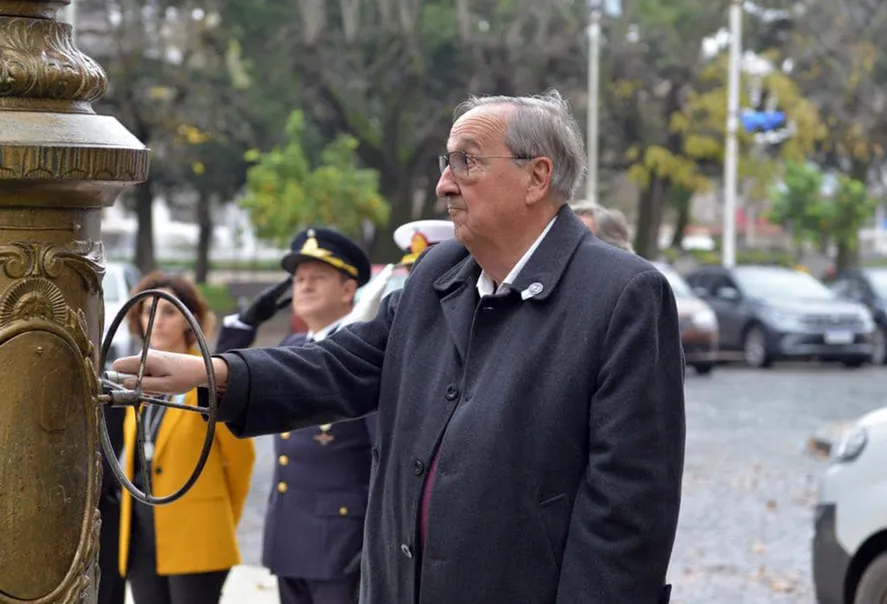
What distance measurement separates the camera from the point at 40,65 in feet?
9.98

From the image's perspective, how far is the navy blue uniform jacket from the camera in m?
5.05

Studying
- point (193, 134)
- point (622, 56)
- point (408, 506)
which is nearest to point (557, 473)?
point (408, 506)

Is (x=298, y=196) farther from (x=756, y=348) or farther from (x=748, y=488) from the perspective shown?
(x=748, y=488)

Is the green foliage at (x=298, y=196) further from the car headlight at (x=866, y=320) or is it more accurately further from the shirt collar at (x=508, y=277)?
the shirt collar at (x=508, y=277)

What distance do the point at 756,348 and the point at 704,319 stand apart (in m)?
1.99

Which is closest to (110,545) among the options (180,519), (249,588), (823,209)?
(180,519)

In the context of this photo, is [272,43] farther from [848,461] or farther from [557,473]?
[557,473]

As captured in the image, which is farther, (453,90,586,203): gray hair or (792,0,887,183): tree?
(792,0,887,183): tree

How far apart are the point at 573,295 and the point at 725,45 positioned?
108ft

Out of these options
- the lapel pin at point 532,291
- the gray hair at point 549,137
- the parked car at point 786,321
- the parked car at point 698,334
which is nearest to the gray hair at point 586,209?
the gray hair at point 549,137

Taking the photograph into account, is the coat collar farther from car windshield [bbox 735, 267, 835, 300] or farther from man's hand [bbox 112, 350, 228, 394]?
car windshield [bbox 735, 267, 835, 300]

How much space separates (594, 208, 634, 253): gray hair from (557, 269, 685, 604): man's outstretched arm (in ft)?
9.10

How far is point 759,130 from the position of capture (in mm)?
30703

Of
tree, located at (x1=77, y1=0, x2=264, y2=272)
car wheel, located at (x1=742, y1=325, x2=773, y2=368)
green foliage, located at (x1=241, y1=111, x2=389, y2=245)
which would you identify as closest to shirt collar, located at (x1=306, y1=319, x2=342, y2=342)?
car wheel, located at (x1=742, y1=325, x2=773, y2=368)
